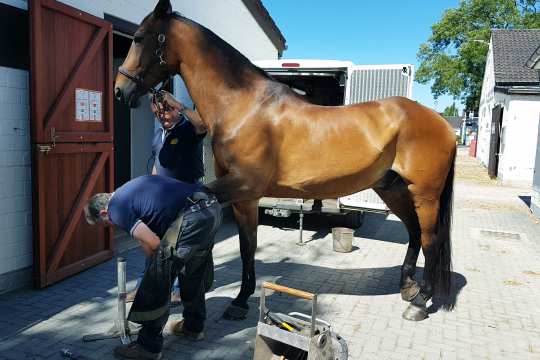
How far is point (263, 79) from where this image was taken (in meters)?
3.47

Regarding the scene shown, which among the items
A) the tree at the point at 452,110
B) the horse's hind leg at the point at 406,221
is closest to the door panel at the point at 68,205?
the horse's hind leg at the point at 406,221

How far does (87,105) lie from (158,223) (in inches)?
104

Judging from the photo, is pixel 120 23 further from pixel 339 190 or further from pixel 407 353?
pixel 407 353

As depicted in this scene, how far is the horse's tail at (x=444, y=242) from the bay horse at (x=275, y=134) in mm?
114

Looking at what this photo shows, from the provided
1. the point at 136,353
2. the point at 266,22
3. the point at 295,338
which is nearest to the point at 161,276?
the point at 136,353

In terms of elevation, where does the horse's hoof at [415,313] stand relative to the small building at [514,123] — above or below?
below

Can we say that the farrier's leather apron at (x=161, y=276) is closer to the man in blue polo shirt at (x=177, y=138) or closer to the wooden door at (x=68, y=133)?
the man in blue polo shirt at (x=177, y=138)

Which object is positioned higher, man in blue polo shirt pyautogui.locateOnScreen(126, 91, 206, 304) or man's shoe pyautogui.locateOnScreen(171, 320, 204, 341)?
man in blue polo shirt pyautogui.locateOnScreen(126, 91, 206, 304)

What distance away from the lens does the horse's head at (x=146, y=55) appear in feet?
10.5

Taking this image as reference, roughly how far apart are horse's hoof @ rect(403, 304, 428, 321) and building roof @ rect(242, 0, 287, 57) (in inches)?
300

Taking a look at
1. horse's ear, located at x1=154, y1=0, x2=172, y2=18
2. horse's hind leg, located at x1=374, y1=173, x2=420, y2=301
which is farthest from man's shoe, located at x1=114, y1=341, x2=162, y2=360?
horse's hind leg, located at x1=374, y1=173, x2=420, y2=301

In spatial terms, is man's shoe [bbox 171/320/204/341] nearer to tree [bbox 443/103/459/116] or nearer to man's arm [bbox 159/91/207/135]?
man's arm [bbox 159/91/207/135]

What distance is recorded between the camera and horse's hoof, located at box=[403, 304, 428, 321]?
3857 millimetres

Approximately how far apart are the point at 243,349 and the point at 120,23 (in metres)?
4.22
